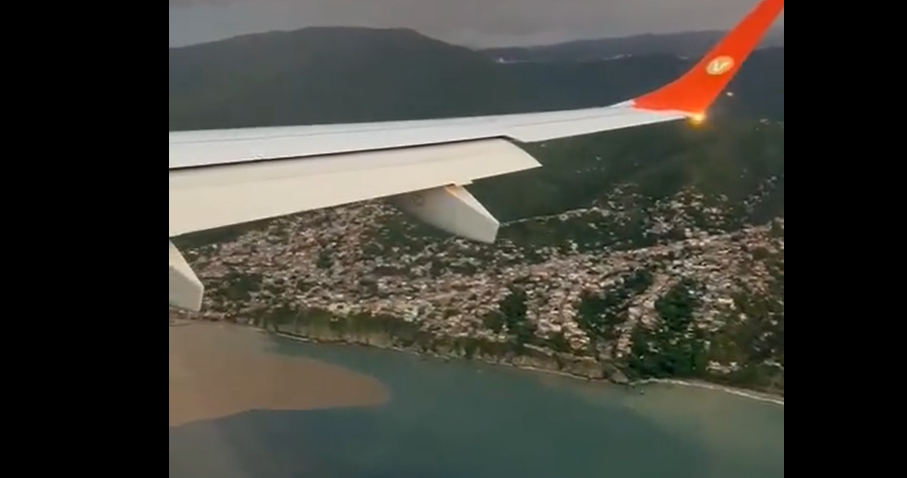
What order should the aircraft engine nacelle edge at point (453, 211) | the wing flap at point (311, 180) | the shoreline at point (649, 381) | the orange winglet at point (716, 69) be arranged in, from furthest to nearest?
1. the shoreline at point (649, 381)
2. the orange winglet at point (716, 69)
3. the aircraft engine nacelle edge at point (453, 211)
4. the wing flap at point (311, 180)

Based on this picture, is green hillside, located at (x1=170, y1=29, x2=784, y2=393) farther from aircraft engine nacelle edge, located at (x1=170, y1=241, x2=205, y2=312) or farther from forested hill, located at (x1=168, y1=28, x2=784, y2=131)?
aircraft engine nacelle edge, located at (x1=170, y1=241, x2=205, y2=312)

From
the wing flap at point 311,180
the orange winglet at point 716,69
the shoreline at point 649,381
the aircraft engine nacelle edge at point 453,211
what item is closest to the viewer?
the wing flap at point 311,180

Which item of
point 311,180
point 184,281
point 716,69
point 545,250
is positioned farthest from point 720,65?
point 184,281

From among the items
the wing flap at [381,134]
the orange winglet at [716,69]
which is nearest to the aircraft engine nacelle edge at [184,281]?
the wing flap at [381,134]

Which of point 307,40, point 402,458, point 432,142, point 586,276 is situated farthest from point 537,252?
point 307,40

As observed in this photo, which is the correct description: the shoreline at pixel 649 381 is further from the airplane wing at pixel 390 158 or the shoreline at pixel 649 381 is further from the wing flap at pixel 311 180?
the wing flap at pixel 311 180

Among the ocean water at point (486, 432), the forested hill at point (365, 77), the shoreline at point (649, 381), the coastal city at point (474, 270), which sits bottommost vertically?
the ocean water at point (486, 432)

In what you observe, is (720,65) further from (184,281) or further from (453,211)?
(184,281)

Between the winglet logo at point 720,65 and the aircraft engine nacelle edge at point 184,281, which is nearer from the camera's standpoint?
the aircraft engine nacelle edge at point 184,281
